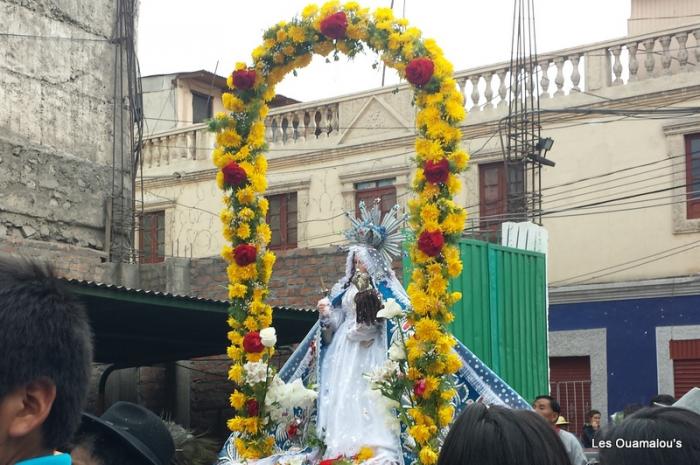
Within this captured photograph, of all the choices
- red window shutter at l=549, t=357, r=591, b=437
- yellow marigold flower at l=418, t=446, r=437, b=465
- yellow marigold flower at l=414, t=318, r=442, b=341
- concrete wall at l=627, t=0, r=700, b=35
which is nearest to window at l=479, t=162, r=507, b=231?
red window shutter at l=549, t=357, r=591, b=437

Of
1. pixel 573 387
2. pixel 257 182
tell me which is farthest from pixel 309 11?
pixel 573 387

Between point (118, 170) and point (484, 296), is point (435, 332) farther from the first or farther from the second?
point (118, 170)

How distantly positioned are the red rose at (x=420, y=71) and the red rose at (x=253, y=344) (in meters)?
2.40

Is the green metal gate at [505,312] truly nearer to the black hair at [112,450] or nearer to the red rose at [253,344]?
the red rose at [253,344]

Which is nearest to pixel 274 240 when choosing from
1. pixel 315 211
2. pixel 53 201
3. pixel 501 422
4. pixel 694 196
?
pixel 315 211

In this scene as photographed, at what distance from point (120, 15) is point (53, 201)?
268 cm

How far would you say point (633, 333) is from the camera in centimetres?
1759

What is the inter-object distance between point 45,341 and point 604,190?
16782 millimetres

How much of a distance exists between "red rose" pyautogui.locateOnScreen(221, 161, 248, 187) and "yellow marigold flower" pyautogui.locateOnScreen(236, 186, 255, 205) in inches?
2.9

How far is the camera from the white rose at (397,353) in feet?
26.2

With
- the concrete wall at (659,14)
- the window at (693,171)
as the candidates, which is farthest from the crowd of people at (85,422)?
the concrete wall at (659,14)

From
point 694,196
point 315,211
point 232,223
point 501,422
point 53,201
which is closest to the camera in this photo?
point 501,422

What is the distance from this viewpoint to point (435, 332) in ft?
25.7

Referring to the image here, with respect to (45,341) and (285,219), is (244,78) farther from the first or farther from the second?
(285,219)
